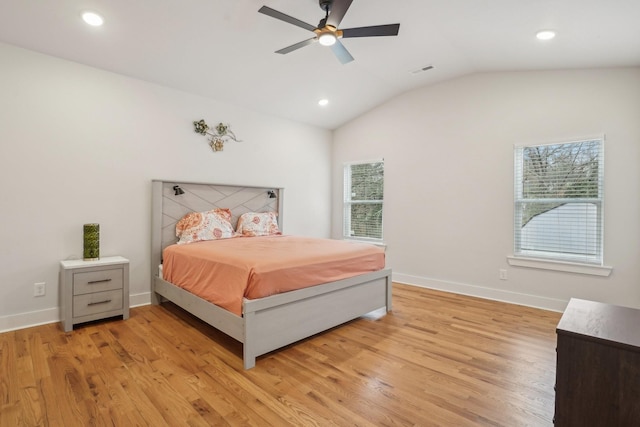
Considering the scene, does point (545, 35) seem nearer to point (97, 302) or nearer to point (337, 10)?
point (337, 10)

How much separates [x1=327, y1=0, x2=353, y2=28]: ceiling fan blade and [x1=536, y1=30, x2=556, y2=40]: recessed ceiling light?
A: 1.80 metres

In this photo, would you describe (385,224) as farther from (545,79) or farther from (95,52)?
(95,52)

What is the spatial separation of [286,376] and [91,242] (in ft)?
7.64

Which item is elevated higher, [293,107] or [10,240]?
[293,107]

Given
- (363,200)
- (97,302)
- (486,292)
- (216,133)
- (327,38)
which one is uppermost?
(327,38)

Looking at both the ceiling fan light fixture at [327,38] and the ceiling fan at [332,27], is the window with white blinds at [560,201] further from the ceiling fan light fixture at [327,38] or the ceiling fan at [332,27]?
the ceiling fan light fixture at [327,38]

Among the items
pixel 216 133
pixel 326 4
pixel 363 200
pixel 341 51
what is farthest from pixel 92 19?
pixel 363 200

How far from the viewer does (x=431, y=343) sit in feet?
8.55

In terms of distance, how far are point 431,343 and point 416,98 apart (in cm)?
339

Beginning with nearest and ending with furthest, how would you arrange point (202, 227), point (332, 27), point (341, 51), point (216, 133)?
point (332, 27)
point (341, 51)
point (202, 227)
point (216, 133)

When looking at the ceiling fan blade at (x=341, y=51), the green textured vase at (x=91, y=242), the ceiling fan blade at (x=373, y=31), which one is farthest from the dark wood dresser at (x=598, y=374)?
the green textured vase at (x=91, y=242)

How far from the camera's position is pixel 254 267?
2.24 meters

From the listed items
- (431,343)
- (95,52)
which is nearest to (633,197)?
(431,343)

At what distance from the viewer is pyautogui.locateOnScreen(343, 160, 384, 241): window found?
201 inches
